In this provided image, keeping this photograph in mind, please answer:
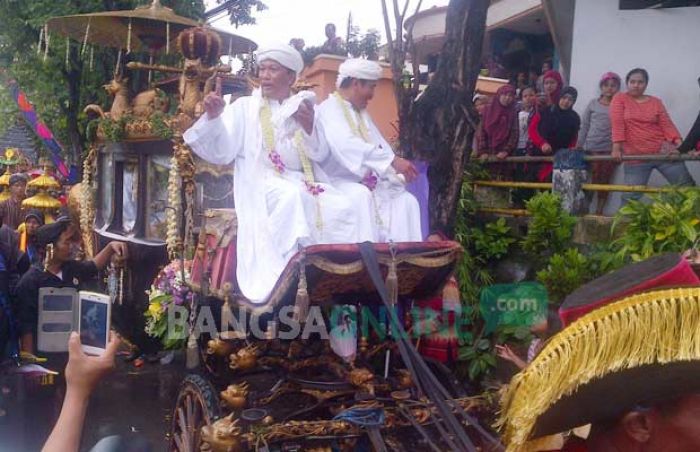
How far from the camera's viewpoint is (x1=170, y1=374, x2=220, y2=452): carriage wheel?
399 centimetres

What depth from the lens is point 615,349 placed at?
60.8 inches

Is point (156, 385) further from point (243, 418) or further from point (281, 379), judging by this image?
point (243, 418)

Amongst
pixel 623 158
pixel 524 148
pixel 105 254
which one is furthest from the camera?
pixel 524 148

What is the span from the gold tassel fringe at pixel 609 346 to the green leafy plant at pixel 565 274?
3768 millimetres

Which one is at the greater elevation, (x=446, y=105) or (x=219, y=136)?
(x=446, y=105)

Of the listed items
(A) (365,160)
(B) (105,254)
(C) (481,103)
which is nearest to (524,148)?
(C) (481,103)

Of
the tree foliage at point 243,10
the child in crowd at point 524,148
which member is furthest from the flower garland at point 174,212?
the tree foliage at point 243,10

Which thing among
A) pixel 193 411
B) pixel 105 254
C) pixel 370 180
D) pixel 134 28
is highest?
pixel 134 28

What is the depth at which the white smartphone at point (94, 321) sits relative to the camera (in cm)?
260

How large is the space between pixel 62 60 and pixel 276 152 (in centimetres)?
971

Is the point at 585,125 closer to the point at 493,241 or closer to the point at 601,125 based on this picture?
the point at 601,125

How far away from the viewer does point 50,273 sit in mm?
4359

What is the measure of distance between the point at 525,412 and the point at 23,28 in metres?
12.9

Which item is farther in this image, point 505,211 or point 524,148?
point 524,148
